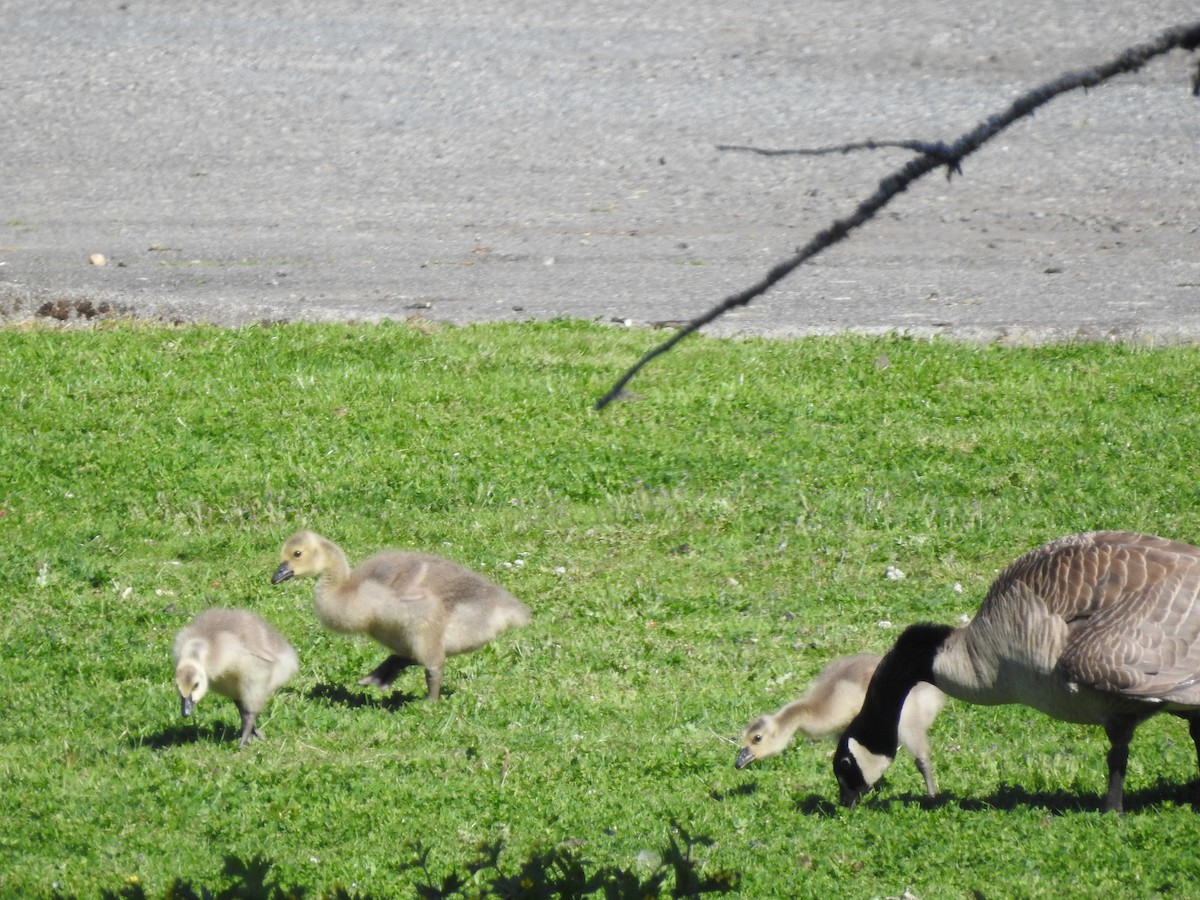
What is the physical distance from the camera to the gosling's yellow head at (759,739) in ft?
21.5

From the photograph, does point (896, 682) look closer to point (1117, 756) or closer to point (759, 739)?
point (759, 739)

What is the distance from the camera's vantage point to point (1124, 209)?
14688mm

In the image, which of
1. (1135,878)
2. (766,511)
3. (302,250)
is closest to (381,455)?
(766,511)

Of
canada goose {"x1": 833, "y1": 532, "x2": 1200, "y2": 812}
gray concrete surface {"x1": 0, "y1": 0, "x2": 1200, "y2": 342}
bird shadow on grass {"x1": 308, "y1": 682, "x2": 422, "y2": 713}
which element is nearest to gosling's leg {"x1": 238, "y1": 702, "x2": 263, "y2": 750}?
bird shadow on grass {"x1": 308, "y1": 682, "x2": 422, "y2": 713}

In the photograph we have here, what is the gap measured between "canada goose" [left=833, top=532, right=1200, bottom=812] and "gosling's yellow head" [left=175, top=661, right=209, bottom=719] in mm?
2815

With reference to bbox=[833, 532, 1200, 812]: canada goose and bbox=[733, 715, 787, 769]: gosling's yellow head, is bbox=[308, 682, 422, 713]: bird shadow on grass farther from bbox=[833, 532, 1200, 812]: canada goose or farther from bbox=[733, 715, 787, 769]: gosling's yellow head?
bbox=[833, 532, 1200, 812]: canada goose

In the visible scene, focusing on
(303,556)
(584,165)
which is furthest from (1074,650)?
(584,165)

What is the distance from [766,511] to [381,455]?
2654 mm

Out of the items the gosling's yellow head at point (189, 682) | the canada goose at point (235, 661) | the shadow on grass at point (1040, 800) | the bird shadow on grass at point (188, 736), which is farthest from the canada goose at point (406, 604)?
the shadow on grass at point (1040, 800)

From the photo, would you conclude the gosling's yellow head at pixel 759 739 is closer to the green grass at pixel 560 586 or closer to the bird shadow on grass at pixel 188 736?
the green grass at pixel 560 586

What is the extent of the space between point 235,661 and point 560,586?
2373 mm

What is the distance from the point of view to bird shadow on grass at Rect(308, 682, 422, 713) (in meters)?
7.50

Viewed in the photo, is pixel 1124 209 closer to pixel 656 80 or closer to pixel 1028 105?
pixel 656 80

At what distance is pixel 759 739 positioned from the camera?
21.7 feet
